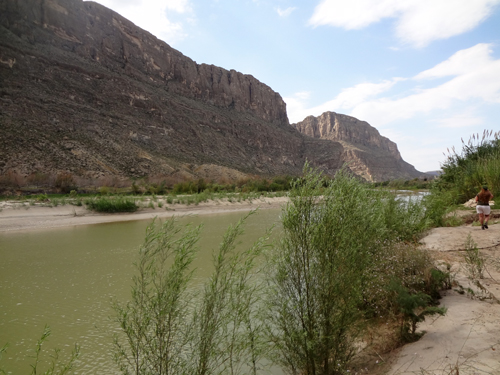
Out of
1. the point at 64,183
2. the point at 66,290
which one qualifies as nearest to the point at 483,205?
the point at 66,290

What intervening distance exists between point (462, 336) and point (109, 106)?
189 ft

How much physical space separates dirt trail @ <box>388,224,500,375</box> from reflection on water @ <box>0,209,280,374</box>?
3.94 meters

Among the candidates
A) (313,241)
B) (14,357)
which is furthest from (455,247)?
(14,357)

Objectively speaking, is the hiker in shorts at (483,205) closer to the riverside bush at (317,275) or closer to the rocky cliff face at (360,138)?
the riverside bush at (317,275)

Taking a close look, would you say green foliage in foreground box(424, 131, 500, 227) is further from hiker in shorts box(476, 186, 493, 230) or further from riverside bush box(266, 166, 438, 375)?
riverside bush box(266, 166, 438, 375)

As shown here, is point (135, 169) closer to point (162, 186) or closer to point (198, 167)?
point (162, 186)

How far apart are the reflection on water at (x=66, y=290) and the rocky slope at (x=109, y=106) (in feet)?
80.9

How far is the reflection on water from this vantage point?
4.56m

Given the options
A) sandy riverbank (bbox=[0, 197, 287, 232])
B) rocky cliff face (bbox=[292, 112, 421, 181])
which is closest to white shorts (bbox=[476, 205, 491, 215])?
sandy riverbank (bbox=[0, 197, 287, 232])

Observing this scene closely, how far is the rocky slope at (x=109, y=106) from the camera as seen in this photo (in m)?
35.8

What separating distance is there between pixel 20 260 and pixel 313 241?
11161 mm

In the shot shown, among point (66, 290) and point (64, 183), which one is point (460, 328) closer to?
point (66, 290)

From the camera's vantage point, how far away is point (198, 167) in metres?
51.5

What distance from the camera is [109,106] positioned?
5100 centimetres
